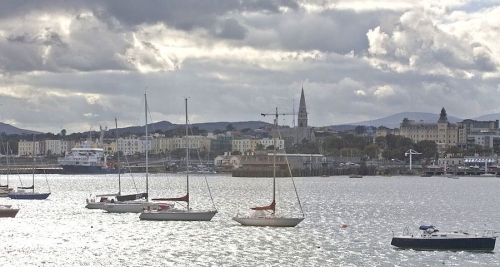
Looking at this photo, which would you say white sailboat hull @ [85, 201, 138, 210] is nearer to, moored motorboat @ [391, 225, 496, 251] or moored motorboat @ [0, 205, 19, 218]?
moored motorboat @ [0, 205, 19, 218]

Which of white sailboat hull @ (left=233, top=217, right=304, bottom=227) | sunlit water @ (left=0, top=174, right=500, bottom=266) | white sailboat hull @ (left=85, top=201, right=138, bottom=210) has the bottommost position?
sunlit water @ (left=0, top=174, right=500, bottom=266)

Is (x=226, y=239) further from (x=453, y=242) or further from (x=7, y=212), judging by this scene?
(x=7, y=212)

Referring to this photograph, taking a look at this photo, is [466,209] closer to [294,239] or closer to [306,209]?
[306,209]

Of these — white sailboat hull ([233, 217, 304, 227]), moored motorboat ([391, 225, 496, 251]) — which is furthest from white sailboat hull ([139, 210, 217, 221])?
moored motorboat ([391, 225, 496, 251])

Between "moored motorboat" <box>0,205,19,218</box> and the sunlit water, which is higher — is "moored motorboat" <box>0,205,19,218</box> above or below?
above

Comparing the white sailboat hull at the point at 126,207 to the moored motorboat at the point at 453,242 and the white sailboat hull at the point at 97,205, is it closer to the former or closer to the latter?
the white sailboat hull at the point at 97,205

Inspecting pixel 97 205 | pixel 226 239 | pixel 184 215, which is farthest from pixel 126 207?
pixel 226 239

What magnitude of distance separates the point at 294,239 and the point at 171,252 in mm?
11946

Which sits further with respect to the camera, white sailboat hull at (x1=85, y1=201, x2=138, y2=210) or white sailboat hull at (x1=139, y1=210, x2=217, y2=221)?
white sailboat hull at (x1=85, y1=201, x2=138, y2=210)

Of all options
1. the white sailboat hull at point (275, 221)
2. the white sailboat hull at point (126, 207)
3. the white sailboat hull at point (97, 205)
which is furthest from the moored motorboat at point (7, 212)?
the white sailboat hull at point (275, 221)

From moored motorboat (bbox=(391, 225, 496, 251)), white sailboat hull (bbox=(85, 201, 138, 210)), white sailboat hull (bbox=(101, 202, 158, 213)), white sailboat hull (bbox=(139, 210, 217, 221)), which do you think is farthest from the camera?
white sailboat hull (bbox=(85, 201, 138, 210))

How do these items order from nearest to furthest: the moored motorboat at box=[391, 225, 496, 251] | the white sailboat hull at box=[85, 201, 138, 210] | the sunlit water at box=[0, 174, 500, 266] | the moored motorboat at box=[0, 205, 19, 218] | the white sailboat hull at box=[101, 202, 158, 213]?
the sunlit water at box=[0, 174, 500, 266] < the moored motorboat at box=[391, 225, 496, 251] < the moored motorboat at box=[0, 205, 19, 218] < the white sailboat hull at box=[101, 202, 158, 213] < the white sailboat hull at box=[85, 201, 138, 210]

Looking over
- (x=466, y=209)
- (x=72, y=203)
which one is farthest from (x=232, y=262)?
(x=72, y=203)

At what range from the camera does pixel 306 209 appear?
11350 cm
